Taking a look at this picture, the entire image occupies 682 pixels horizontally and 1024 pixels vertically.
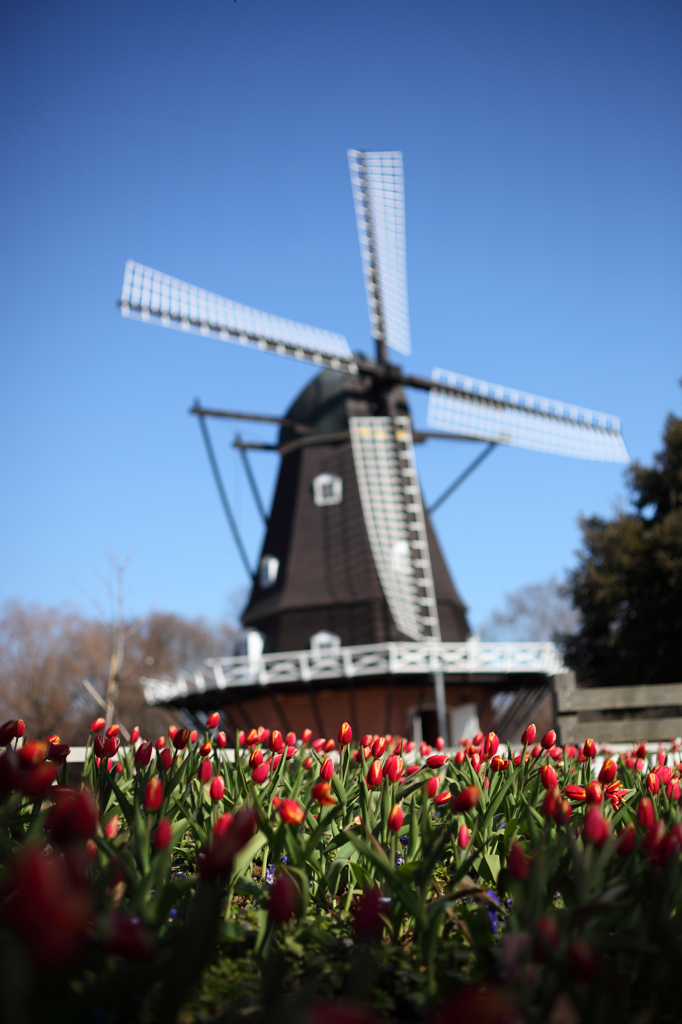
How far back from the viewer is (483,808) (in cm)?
269

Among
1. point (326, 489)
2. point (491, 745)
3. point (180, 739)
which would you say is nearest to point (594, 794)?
point (491, 745)

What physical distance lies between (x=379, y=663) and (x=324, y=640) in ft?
7.36

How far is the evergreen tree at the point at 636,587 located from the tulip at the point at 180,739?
12.7m

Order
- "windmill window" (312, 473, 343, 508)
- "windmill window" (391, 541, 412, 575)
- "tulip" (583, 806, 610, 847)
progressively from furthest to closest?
1. "windmill window" (312, 473, 343, 508)
2. "windmill window" (391, 541, 412, 575)
3. "tulip" (583, 806, 610, 847)

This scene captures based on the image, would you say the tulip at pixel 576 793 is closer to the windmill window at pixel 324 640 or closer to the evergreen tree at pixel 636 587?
the evergreen tree at pixel 636 587

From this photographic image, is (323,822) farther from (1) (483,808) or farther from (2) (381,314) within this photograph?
(2) (381,314)

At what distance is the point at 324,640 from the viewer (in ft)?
52.7

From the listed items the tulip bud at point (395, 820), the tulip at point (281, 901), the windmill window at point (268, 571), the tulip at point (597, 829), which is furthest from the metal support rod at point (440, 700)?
the tulip at point (281, 901)

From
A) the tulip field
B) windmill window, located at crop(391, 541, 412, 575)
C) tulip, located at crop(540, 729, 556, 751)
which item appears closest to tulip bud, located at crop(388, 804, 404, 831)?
the tulip field

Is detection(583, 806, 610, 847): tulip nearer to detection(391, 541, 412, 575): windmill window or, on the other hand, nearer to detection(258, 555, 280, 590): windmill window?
detection(391, 541, 412, 575): windmill window

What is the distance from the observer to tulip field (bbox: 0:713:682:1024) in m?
1.22

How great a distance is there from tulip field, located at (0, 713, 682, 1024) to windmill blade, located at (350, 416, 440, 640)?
12104mm

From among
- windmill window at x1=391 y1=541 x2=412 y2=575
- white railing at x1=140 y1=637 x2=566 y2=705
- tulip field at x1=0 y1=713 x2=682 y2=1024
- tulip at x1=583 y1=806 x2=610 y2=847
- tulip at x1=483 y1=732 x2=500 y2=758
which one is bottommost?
tulip field at x1=0 y1=713 x2=682 y2=1024

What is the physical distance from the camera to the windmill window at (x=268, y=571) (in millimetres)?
17750
